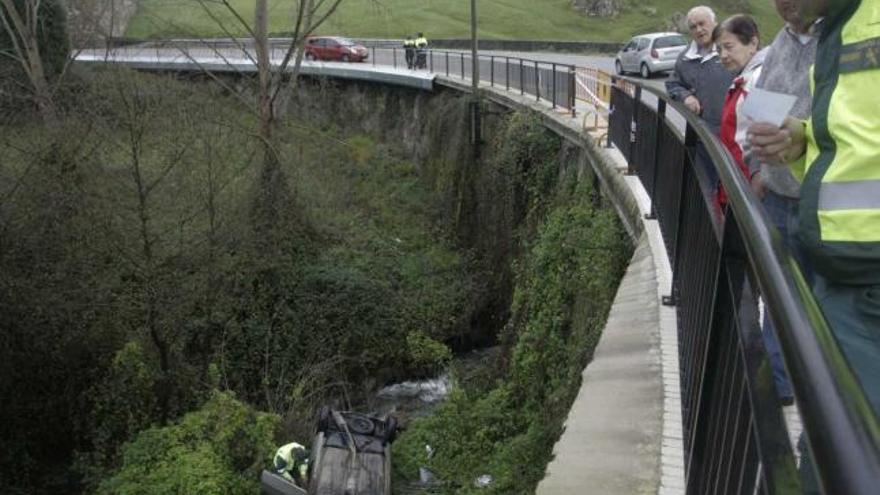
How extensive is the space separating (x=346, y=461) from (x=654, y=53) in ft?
62.4

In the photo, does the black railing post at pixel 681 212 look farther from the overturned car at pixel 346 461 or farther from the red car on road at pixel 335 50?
the red car on road at pixel 335 50

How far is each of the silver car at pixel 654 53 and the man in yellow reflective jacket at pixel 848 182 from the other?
936 inches

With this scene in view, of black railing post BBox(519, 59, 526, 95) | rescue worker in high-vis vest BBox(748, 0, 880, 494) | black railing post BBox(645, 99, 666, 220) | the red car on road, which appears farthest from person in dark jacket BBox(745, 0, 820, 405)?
the red car on road

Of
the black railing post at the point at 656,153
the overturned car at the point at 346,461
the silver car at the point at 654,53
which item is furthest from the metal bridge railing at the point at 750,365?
the silver car at the point at 654,53

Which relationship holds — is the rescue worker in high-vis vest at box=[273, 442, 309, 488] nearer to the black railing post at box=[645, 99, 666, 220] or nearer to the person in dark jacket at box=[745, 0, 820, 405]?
the black railing post at box=[645, 99, 666, 220]

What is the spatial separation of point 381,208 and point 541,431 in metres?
18.8

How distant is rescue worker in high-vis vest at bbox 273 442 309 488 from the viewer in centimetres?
1062

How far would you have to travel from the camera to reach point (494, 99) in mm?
22188

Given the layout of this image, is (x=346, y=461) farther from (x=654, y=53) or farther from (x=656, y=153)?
(x=654, y=53)

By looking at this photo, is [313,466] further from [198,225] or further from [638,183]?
[198,225]

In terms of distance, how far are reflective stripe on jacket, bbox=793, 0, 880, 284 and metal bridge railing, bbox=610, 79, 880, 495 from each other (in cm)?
21

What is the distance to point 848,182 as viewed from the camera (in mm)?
2041

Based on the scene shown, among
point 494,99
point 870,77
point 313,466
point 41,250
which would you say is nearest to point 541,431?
point 313,466

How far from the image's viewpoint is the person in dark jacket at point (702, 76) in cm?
537
